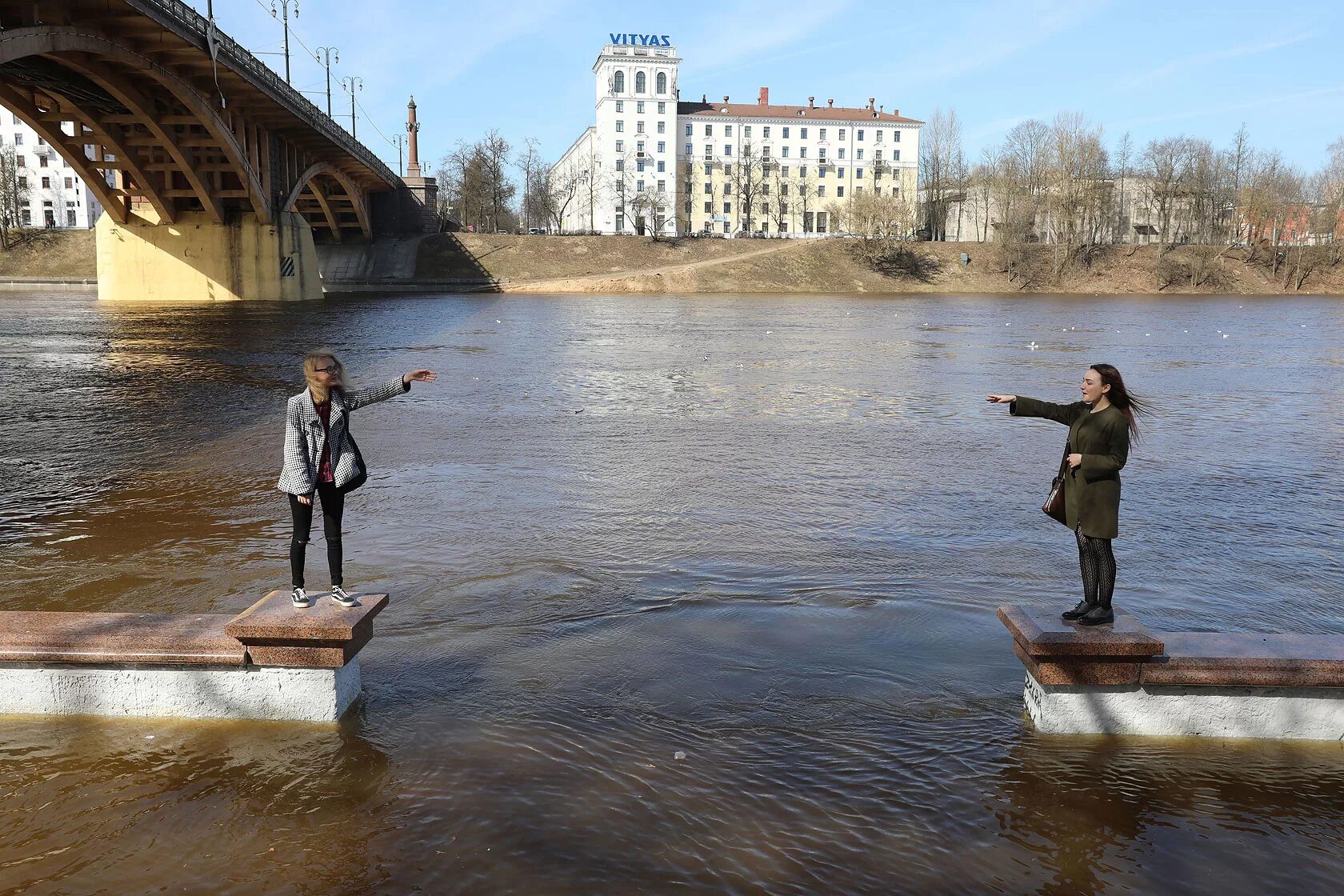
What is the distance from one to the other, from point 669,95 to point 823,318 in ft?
295

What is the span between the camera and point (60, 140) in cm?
4244

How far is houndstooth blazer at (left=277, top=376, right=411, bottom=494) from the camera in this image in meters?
5.96

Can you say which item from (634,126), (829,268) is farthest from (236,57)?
(634,126)

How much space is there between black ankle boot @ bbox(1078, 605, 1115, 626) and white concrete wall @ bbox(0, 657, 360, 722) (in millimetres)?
4071

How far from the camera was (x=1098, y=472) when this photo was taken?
554cm

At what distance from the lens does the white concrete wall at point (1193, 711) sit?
209 inches

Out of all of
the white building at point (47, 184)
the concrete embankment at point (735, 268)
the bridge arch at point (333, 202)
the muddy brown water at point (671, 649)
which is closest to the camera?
the muddy brown water at point (671, 649)

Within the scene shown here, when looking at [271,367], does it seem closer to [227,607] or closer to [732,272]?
[227,607]

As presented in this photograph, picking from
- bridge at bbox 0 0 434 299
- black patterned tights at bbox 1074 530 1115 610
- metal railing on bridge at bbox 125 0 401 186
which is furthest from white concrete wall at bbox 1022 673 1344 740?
metal railing on bridge at bbox 125 0 401 186

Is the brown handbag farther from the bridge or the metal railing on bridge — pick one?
the metal railing on bridge

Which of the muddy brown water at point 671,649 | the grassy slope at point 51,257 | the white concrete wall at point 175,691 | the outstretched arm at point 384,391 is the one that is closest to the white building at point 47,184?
the grassy slope at point 51,257

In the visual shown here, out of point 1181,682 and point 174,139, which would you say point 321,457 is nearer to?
point 1181,682

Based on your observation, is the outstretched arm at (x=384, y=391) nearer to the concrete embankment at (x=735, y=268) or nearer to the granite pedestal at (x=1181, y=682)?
the granite pedestal at (x=1181, y=682)

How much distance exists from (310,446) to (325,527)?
1.62 feet
